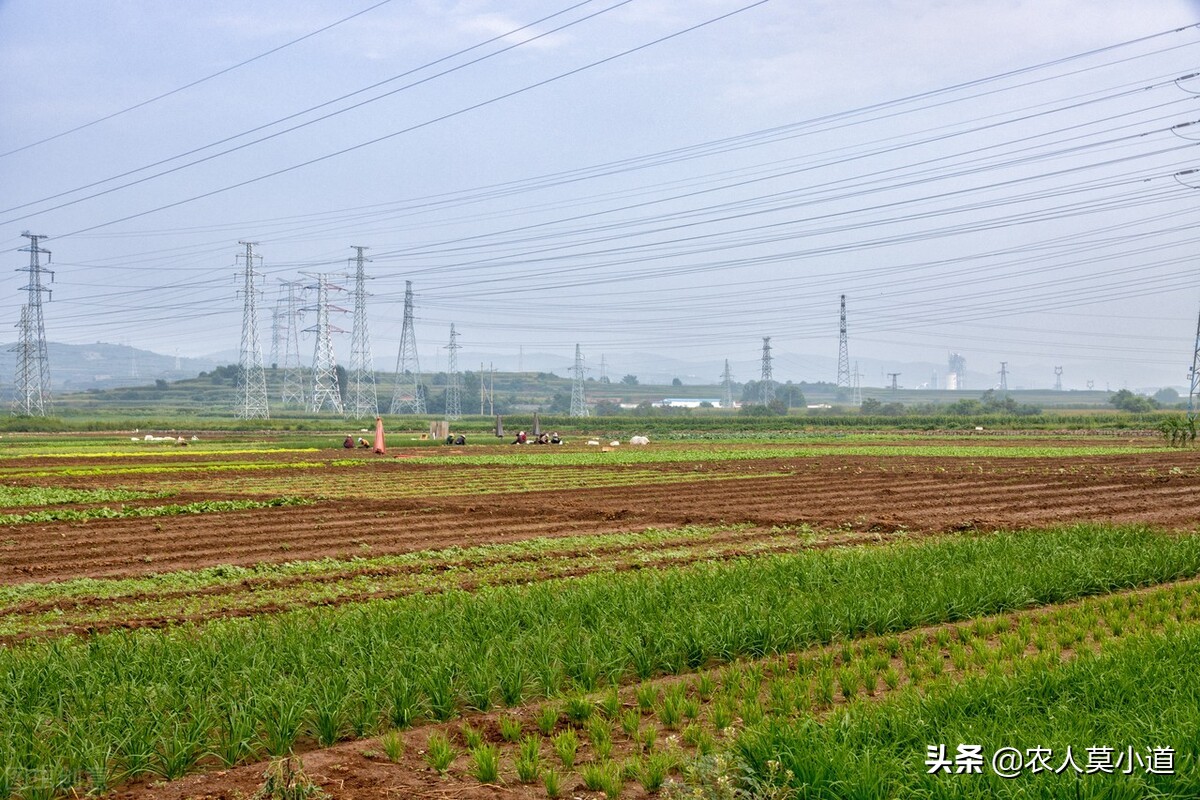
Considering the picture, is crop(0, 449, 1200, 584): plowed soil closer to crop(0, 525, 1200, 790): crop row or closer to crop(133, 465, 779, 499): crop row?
crop(133, 465, 779, 499): crop row

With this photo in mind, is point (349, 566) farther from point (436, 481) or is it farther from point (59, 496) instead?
point (436, 481)

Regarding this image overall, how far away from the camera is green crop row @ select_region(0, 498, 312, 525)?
70.3ft

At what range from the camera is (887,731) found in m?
6.46

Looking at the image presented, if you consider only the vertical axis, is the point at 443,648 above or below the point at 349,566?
above

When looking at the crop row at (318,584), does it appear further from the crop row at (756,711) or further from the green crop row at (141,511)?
the green crop row at (141,511)

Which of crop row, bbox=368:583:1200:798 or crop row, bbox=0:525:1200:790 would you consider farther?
crop row, bbox=0:525:1200:790

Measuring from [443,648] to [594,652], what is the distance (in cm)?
122

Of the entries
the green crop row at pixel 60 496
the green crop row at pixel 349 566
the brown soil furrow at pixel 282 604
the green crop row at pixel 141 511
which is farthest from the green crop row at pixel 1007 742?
the green crop row at pixel 60 496

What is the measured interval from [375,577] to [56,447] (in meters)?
45.4

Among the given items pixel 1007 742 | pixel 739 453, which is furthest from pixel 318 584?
pixel 739 453

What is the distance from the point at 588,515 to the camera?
847 inches

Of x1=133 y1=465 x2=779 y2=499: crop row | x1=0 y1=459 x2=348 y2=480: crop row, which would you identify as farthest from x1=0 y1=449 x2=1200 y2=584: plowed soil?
x1=0 y1=459 x2=348 y2=480: crop row

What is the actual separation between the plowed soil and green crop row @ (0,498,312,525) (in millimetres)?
Answer: 628

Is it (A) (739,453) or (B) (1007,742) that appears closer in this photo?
(B) (1007,742)
